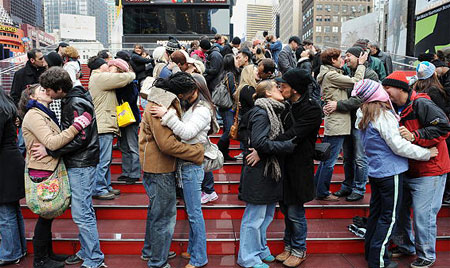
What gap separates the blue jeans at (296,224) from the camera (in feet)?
12.2

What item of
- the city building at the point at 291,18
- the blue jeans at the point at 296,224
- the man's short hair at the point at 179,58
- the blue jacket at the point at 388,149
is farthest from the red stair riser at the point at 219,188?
the city building at the point at 291,18

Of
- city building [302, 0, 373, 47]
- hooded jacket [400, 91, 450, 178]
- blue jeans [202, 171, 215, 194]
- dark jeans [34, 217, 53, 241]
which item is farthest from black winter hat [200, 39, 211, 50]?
city building [302, 0, 373, 47]

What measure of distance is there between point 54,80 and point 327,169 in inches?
139

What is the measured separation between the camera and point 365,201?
4922 mm

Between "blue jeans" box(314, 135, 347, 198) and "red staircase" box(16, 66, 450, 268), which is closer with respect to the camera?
"red staircase" box(16, 66, 450, 268)

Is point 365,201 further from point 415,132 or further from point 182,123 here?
point 182,123

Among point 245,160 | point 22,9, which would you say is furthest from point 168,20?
point 22,9

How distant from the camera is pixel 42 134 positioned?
3.40 m

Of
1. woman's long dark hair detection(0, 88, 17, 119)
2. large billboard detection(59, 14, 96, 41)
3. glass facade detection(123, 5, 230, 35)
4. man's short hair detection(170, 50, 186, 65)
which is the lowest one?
woman's long dark hair detection(0, 88, 17, 119)

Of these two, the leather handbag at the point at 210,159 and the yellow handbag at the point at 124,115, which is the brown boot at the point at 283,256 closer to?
the leather handbag at the point at 210,159

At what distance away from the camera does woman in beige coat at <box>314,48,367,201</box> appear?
4734 millimetres

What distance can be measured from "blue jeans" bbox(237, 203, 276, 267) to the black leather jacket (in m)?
1.74

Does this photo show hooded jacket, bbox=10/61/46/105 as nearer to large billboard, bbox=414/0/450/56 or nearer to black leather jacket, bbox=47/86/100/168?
black leather jacket, bbox=47/86/100/168

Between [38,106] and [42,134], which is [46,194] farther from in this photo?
[38,106]
